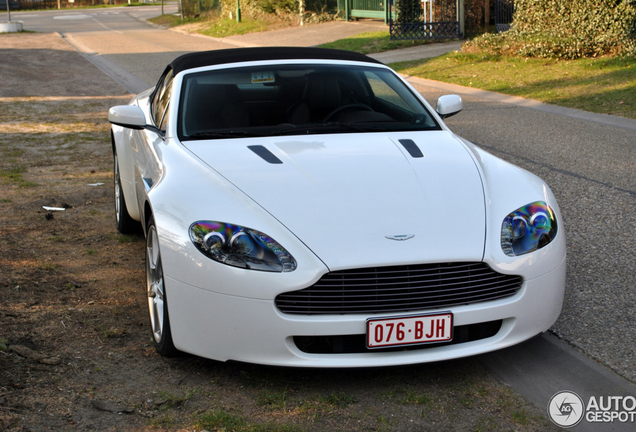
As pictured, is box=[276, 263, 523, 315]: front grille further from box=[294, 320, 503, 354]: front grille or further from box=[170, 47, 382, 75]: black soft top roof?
box=[170, 47, 382, 75]: black soft top roof

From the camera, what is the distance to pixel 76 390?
3207mm

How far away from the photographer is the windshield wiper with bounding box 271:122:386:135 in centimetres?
441

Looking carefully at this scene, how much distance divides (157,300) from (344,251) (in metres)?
1.08

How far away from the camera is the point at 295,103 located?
15.9 feet

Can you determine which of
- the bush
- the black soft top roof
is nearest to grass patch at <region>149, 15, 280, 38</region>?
the bush

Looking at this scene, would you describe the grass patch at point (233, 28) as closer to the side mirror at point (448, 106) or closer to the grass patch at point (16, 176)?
the grass patch at point (16, 176)

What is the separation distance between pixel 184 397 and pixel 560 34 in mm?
16412

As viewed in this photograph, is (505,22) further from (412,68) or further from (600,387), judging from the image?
(600,387)

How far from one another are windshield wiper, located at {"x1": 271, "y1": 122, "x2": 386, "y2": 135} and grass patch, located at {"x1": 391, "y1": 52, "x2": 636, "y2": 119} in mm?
7323

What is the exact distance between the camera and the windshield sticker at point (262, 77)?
4.89m

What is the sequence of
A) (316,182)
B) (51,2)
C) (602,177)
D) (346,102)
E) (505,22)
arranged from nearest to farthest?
(316,182) → (346,102) → (602,177) → (505,22) → (51,2)

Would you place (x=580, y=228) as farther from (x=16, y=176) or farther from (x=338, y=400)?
(x=16, y=176)

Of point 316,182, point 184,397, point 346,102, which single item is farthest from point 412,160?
point 184,397

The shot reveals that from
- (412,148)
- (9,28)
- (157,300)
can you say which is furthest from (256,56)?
(9,28)
